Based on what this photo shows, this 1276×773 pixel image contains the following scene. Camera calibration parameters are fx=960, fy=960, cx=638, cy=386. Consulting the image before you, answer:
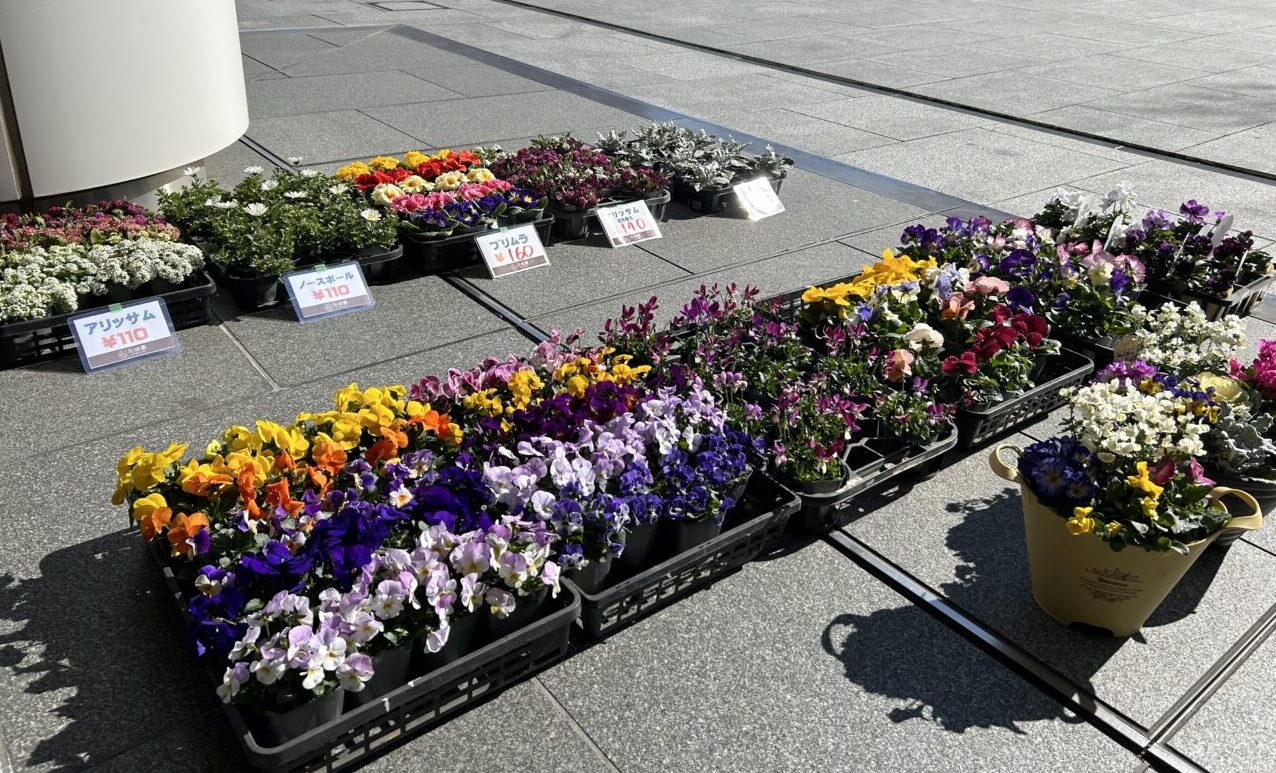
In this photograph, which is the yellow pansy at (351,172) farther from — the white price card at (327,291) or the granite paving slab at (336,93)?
the granite paving slab at (336,93)

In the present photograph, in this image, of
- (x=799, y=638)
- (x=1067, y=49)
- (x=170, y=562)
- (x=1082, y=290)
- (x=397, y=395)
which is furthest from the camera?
(x=1067, y=49)

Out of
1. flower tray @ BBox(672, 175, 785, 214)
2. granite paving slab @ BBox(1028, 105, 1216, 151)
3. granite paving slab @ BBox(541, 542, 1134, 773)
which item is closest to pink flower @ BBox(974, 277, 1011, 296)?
granite paving slab @ BBox(541, 542, 1134, 773)

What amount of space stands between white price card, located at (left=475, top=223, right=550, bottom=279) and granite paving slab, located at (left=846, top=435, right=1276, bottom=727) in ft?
7.85

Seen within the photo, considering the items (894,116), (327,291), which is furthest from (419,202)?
(894,116)

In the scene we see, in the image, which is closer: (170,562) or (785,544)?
(170,562)

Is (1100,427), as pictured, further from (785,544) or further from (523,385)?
(523,385)

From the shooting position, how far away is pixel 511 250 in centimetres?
507

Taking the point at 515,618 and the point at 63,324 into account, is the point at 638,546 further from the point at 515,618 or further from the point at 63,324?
the point at 63,324

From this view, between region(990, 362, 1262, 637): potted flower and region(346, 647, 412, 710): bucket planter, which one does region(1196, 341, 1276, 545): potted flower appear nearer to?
region(990, 362, 1262, 637): potted flower

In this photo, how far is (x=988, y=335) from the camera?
3.75 metres

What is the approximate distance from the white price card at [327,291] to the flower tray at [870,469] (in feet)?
7.99

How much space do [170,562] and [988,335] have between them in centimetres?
295

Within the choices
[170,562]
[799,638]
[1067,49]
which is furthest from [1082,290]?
[1067,49]

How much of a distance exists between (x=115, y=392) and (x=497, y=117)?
16.0 feet
